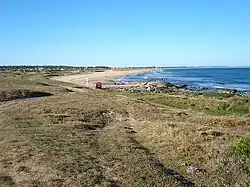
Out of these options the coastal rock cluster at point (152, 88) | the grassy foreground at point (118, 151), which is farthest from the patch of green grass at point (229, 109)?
the coastal rock cluster at point (152, 88)

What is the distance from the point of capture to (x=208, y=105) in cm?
4200

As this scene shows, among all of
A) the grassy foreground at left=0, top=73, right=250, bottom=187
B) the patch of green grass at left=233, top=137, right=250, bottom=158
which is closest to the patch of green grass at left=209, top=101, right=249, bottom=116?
the grassy foreground at left=0, top=73, right=250, bottom=187

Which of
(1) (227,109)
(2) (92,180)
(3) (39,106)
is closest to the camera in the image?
(2) (92,180)

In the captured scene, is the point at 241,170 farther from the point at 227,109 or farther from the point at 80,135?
the point at 227,109

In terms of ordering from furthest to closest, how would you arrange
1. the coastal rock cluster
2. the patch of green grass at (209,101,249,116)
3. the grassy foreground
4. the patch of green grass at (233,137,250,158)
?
1. the coastal rock cluster
2. the patch of green grass at (209,101,249,116)
3. the patch of green grass at (233,137,250,158)
4. the grassy foreground

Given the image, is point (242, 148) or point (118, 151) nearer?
point (242, 148)

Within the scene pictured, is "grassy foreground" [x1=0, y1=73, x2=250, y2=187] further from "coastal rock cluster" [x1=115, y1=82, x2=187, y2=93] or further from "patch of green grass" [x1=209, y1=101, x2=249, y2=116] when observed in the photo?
"coastal rock cluster" [x1=115, y1=82, x2=187, y2=93]

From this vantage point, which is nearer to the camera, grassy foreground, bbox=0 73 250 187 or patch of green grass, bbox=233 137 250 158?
grassy foreground, bbox=0 73 250 187

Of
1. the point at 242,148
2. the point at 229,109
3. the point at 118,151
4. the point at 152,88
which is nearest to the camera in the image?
the point at 242,148

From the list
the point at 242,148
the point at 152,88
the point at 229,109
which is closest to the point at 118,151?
the point at 242,148

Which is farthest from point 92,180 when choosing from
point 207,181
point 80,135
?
point 80,135

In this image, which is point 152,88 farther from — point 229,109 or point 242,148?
point 242,148

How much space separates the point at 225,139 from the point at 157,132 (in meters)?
3.92

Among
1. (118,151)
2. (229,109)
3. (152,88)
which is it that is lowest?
(152,88)
